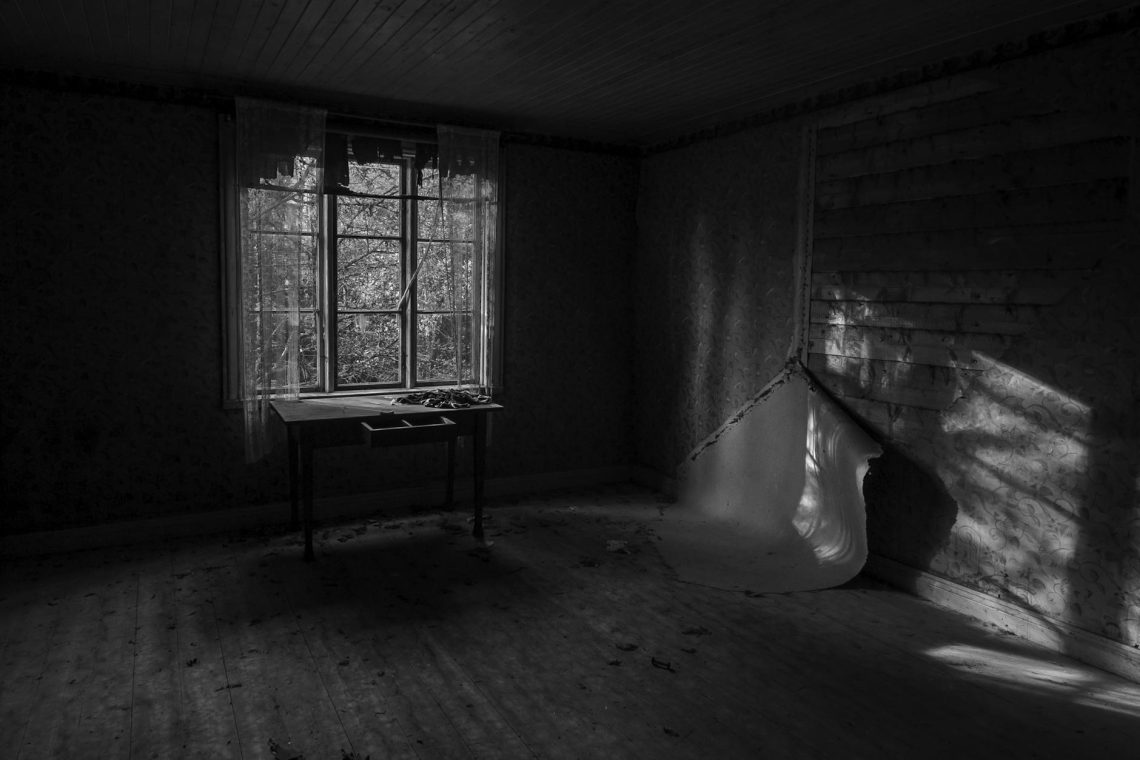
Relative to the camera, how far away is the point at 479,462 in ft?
16.2

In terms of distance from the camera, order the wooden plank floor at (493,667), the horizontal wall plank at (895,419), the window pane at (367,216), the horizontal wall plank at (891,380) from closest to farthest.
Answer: the wooden plank floor at (493,667) → the horizontal wall plank at (891,380) → the horizontal wall plank at (895,419) → the window pane at (367,216)

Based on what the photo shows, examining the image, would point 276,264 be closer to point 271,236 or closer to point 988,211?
point 271,236

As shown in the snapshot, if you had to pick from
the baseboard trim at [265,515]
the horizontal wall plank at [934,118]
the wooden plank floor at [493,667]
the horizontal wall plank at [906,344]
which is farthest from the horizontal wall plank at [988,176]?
the baseboard trim at [265,515]

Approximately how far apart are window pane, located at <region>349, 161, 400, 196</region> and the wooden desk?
1341 mm

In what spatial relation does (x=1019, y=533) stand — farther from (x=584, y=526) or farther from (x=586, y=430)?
(x=586, y=430)

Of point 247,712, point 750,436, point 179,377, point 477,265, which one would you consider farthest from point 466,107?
point 247,712

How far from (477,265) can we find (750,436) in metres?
2.16

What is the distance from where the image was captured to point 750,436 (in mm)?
5164

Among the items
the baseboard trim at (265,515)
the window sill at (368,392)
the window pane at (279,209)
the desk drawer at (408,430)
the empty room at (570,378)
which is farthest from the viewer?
the window sill at (368,392)

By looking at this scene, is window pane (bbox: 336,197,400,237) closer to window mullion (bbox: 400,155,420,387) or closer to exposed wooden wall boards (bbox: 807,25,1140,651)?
window mullion (bbox: 400,155,420,387)

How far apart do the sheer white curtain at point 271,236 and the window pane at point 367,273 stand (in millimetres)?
333

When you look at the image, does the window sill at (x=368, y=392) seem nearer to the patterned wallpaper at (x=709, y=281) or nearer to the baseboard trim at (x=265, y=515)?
the baseboard trim at (x=265, y=515)

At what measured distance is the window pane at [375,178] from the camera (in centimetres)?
514

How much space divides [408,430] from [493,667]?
1.47m
